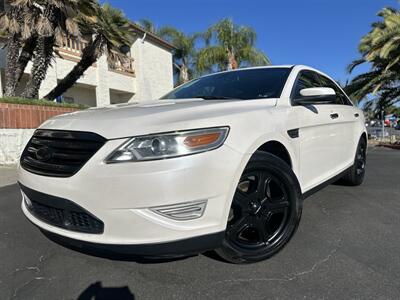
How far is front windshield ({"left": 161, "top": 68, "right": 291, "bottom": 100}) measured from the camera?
3.28 m

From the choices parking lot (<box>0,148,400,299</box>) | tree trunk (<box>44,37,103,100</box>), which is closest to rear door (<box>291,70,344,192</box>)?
parking lot (<box>0,148,400,299</box>)

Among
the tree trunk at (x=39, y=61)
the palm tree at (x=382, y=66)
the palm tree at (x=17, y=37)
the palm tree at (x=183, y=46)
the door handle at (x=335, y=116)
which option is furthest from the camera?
the palm tree at (x=183, y=46)

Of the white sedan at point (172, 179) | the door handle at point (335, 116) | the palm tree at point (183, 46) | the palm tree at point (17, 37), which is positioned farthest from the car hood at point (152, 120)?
the palm tree at point (183, 46)

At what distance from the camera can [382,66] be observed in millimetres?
16266

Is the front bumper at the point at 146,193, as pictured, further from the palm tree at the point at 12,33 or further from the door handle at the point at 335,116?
the palm tree at the point at 12,33

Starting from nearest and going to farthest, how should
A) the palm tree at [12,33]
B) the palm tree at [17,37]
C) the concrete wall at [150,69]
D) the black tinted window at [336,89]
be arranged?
1. the black tinted window at [336,89]
2. the palm tree at [17,37]
3. the palm tree at [12,33]
4. the concrete wall at [150,69]

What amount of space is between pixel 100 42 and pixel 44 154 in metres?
9.62

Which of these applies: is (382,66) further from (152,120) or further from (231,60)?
(152,120)

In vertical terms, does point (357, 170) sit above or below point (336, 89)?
below

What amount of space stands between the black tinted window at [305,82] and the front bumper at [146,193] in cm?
146

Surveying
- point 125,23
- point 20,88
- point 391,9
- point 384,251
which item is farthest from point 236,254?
point 391,9

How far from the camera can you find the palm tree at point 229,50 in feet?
80.6

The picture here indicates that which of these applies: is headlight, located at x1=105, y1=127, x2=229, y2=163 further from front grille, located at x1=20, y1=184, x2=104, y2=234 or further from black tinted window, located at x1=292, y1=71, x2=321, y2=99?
black tinted window, located at x1=292, y1=71, x2=321, y2=99

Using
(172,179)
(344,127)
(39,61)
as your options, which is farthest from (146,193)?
(39,61)
